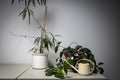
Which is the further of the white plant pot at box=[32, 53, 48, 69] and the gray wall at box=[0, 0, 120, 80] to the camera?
the gray wall at box=[0, 0, 120, 80]

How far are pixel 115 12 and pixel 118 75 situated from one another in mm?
935

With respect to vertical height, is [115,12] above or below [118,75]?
above

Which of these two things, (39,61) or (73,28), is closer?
(39,61)

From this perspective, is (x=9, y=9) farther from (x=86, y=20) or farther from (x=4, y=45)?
(x=86, y=20)

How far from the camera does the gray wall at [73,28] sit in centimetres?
208

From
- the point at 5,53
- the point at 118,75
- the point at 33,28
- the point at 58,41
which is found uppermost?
the point at 33,28

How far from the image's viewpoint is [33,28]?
6.82ft

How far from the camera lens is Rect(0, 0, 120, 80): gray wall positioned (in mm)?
2076

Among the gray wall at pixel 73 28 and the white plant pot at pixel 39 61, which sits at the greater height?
the gray wall at pixel 73 28

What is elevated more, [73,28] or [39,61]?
[73,28]

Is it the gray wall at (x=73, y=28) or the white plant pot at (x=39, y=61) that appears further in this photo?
the gray wall at (x=73, y=28)

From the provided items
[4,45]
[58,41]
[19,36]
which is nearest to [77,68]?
[58,41]

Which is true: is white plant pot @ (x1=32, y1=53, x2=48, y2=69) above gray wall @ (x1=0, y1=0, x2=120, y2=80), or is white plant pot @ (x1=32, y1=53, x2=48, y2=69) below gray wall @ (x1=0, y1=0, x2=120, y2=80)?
below

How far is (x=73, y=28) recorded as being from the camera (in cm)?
209
